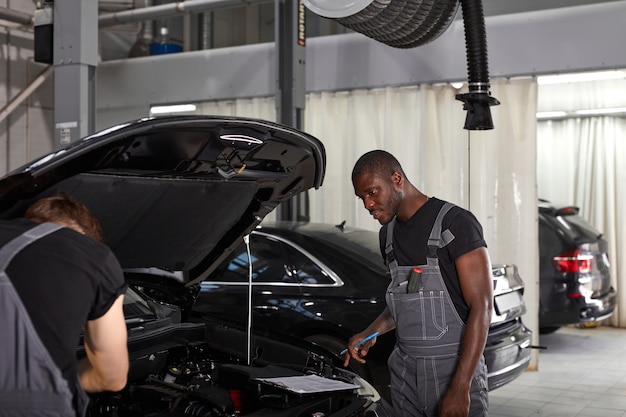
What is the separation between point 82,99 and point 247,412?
11.8ft

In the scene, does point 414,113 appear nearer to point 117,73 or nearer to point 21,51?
point 117,73

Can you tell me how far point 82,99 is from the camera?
5664mm

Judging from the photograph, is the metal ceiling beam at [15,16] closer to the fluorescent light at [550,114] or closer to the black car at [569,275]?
the black car at [569,275]

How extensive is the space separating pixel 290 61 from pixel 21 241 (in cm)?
609

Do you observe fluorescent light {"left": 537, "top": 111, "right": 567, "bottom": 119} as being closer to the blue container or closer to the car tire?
the car tire

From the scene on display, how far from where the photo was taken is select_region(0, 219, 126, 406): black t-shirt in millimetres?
1715

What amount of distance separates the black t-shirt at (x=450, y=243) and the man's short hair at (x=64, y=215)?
4.30 ft

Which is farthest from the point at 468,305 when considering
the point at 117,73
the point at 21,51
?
the point at 21,51

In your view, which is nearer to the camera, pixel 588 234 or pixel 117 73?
pixel 588 234

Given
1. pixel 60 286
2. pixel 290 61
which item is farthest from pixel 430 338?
pixel 290 61

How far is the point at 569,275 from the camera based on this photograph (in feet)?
25.9

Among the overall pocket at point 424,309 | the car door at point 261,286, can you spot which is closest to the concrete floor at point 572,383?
the car door at point 261,286

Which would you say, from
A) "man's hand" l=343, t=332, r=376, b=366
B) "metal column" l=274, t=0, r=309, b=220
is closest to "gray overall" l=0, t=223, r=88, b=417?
"man's hand" l=343, t=332, r=376, b=366

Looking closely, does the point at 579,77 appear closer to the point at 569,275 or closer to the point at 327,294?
the point at 569,275
